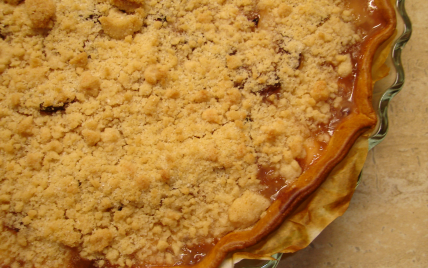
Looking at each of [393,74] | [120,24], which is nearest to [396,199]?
[393,74]

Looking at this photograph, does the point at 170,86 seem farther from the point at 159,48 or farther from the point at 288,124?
the point at 288,124

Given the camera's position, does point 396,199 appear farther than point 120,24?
Yes

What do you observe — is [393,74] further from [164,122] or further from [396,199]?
[164,122]

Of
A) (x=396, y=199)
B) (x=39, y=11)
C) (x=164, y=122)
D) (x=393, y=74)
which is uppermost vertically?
(x=393, y=74)

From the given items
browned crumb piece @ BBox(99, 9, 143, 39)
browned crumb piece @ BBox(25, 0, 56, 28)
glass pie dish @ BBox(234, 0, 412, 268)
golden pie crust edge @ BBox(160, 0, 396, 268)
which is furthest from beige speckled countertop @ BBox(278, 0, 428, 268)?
browned crumb piece @ BBox(25, 0, 56, 28)

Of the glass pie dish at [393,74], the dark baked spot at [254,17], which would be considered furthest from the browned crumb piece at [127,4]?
the glass pie dish at [393,74]

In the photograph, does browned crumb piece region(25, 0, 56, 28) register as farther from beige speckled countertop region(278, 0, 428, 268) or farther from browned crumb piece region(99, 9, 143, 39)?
beige speckled countertop region(278, 0, 428, 268)
